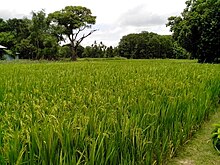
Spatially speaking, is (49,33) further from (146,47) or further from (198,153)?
(198,153)

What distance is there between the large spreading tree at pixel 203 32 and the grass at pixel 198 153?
16419 mm

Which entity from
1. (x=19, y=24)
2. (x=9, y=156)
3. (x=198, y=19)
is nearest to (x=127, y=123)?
(x=9, y=156)

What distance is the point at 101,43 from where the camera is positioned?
2030 inches

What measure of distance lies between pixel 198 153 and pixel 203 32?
17.3 m

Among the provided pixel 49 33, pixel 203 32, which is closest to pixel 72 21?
pixel 49 33

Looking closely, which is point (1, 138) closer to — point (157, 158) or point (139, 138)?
point (139, 138)

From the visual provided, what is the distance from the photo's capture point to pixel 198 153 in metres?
3.20

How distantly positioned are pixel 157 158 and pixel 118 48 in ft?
184

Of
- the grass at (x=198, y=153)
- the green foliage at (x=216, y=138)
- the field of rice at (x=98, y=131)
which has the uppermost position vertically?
the field of rice at (x=98, y=131)

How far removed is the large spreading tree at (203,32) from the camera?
62.2 ft

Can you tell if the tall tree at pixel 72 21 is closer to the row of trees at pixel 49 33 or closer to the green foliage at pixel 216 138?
the row of trees at pixel 49 33

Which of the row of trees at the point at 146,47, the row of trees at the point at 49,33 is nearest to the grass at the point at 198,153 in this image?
the row of trees at the point at 49,33

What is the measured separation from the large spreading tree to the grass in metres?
16.4

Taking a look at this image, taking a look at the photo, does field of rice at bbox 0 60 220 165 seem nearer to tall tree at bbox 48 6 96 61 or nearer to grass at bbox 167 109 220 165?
grass at bbox 167 109 220 165
